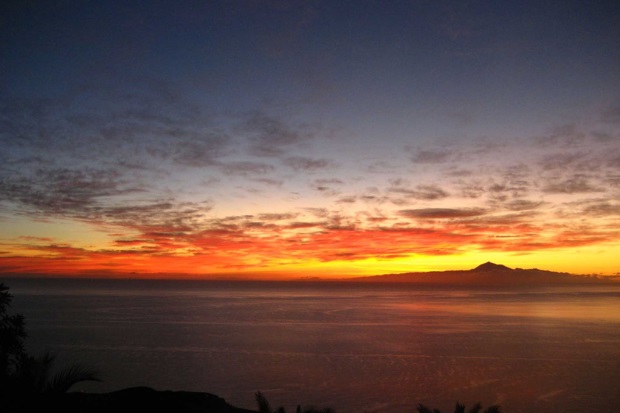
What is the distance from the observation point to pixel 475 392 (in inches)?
1147

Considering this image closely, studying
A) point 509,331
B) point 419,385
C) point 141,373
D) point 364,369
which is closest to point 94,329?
point 141,373

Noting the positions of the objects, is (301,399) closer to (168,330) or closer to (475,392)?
(475,392)

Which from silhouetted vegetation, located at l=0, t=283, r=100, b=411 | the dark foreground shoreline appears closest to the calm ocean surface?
the dark foreground shoreline

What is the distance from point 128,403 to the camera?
41.7 ft

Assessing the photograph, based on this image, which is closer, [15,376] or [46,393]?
[46,393]

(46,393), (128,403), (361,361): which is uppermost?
(46,393)

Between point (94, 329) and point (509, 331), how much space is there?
52171 millimetres

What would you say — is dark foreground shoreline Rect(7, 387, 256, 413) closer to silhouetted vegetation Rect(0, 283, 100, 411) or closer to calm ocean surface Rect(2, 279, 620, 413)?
silhouetted vegetation Rect(0, 283, 100, 411)

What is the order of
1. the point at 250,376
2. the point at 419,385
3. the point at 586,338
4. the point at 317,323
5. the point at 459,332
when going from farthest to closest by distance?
the point at 317,323 → the point at 459,332 → the point at 586,338 → the point at 250,376 → the point at 419,385

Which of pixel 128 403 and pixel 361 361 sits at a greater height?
pixel 128 403

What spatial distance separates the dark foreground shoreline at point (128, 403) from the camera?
1097cm

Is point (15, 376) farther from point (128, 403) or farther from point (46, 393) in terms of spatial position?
point (128, 403)

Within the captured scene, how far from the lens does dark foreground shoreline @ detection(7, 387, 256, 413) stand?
1097 cm

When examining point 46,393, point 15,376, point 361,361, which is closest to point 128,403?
point 46,393
